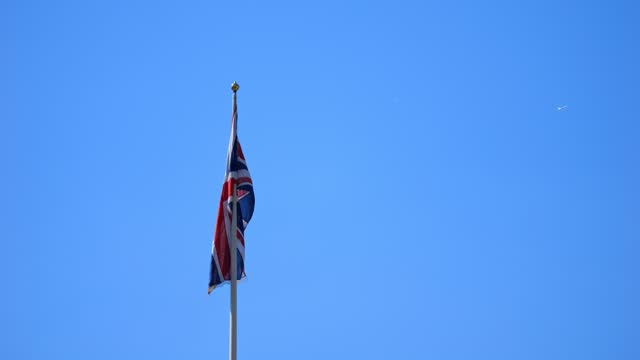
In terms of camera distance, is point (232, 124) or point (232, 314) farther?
point (232, 124)

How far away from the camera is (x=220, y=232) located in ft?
202

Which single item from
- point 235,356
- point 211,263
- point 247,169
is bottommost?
point 235,356

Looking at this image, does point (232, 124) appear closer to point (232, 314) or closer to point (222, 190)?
point (222, 190)

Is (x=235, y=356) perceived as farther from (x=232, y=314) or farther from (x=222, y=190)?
(x=222, y=190)

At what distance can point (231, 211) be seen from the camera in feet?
203

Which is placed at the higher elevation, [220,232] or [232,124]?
[232,124]

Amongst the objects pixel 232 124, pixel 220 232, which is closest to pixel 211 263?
pixel 220 232

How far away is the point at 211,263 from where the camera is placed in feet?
Result: 201

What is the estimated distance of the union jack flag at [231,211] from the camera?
201 feet

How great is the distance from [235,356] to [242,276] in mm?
4017

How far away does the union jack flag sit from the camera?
6116cm

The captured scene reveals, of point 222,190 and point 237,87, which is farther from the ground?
point 237,87

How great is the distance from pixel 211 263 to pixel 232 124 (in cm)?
563

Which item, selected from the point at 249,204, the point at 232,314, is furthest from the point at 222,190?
the point at 232,314
